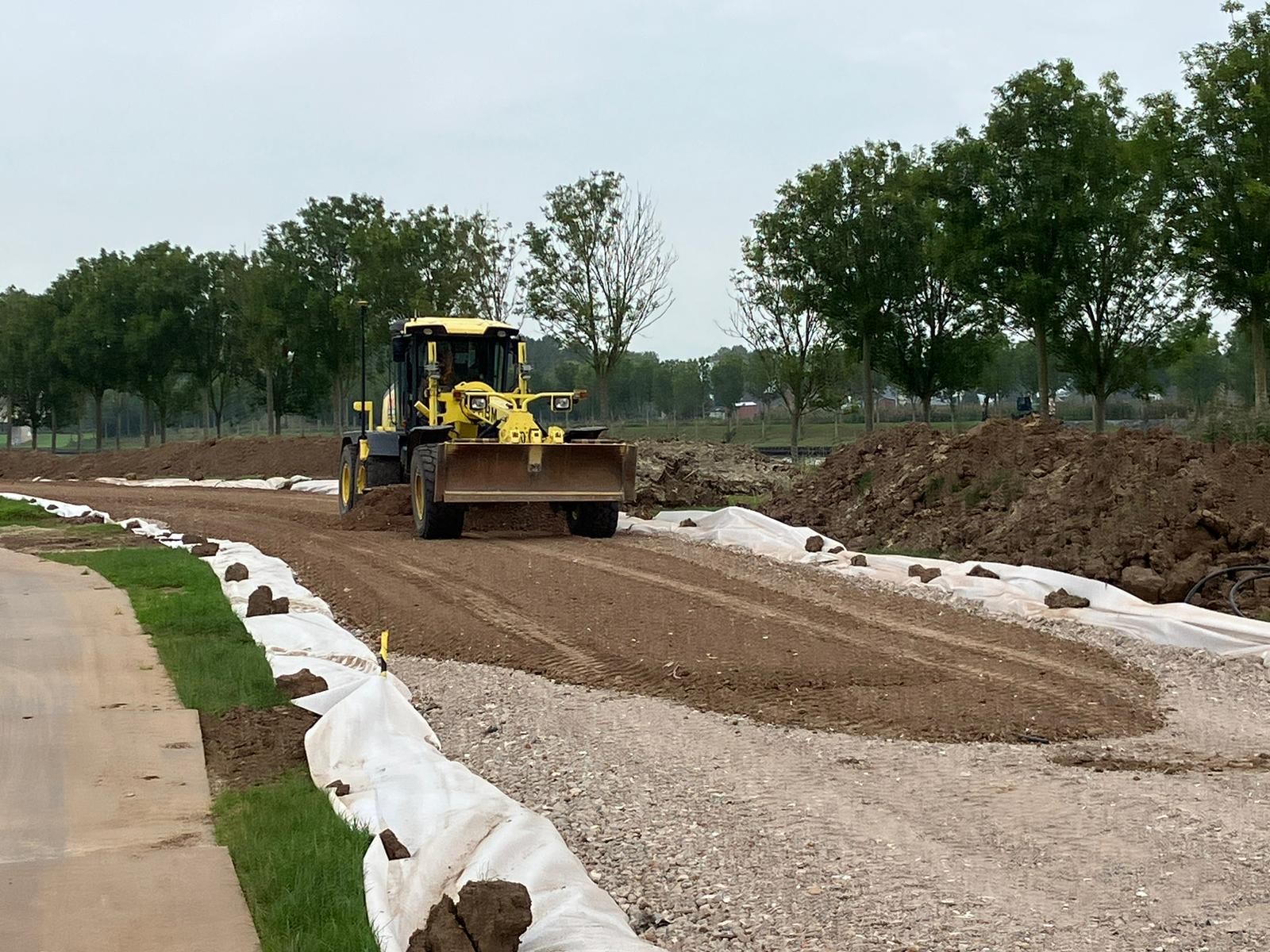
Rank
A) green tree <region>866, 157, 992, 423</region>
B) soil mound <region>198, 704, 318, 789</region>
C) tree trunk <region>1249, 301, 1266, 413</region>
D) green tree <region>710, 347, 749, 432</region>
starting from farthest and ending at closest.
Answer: green tree <region>710, 347, 749, 432</region> → green tree <region>866, 157, 992, 423</region> → tree trunk <region>1249, 301, 1266, 413</region> → soil mound <region>198, 704, 318, 789</region>

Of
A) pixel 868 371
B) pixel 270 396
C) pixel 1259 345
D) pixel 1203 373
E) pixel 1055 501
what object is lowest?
pixel 1055 501

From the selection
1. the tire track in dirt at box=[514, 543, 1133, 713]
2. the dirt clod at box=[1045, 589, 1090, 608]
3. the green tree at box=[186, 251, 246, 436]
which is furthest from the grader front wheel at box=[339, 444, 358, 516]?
the green tree at box=[186, 251, 246, 436]

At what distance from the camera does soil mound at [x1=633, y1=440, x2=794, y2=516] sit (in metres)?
23.8

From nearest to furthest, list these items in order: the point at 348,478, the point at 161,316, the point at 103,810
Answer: the point at 103,810, the point at 348,478, the point at 161,316

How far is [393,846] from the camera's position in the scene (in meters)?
4.84

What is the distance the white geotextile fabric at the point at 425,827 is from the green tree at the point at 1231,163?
20649 mm

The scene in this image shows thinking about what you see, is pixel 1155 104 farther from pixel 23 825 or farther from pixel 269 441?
pixel 269 441

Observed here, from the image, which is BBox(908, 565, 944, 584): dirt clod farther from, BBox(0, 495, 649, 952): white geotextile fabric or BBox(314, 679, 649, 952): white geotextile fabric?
BBox(314, 679, 649, 952): white geotextile fabric

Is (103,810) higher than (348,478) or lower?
lower

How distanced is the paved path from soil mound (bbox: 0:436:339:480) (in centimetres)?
2834

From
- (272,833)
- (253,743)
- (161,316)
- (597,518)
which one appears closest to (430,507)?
(597,518)

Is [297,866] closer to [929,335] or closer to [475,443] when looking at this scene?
[475,443]

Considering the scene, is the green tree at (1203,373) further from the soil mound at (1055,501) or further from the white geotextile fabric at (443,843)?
the white geotextile fabric at (443,843)

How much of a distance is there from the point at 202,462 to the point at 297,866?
39.1 metres
